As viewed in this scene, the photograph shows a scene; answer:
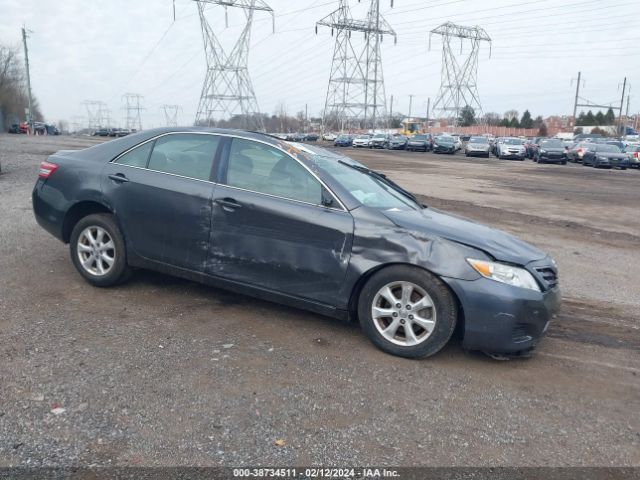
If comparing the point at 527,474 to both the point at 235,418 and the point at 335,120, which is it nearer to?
the point at 235,418

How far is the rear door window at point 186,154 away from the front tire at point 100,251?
70 centimetres

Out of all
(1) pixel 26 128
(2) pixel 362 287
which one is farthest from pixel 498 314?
(1) pixel 26 128

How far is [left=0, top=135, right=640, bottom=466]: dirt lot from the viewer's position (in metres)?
2.99

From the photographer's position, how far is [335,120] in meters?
82.3

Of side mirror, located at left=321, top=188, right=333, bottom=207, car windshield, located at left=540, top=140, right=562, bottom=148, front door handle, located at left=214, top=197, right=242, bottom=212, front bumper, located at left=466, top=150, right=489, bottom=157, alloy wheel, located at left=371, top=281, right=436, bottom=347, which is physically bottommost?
front bumper, located at left=466, top=150, right=489, bottom=157

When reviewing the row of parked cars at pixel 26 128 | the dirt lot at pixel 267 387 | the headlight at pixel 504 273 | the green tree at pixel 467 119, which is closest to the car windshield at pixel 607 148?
the dirt lot at pixel 267 387

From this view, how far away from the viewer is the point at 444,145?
4428 centimetres

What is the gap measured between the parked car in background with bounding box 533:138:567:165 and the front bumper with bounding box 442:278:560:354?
108ft

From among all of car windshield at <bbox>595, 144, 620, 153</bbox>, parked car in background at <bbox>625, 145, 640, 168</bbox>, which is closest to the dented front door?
car windshield at <bbox>595, 144, 620, 153</bbox>

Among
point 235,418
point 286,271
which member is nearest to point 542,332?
point 286,271

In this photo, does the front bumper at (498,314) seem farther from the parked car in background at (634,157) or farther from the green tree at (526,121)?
the green tree at (526,121)

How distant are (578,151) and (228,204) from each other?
35.5m

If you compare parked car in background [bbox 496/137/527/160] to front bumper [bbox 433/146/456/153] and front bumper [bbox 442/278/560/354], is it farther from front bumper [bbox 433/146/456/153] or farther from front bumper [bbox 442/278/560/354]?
front bumper [bbox 442/278/560/354]

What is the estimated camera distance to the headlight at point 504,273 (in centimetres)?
400
